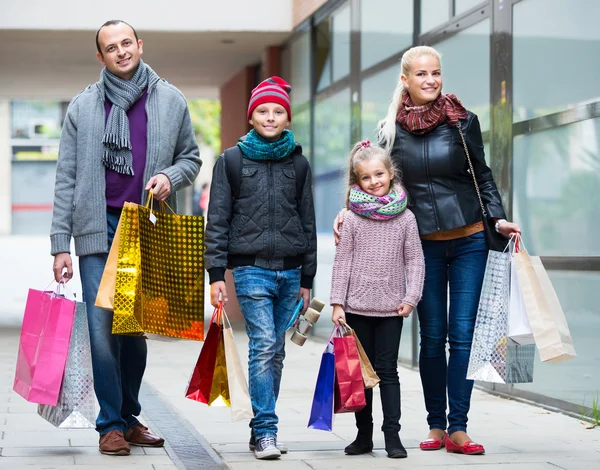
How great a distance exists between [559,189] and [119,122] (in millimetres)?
2876

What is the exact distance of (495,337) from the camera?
17.1 ft

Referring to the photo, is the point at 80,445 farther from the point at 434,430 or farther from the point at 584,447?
the point at 584,447

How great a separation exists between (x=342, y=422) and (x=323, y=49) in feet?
22.0

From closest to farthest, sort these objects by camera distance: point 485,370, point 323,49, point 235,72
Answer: point 485,370, point 323,49, point 235,72

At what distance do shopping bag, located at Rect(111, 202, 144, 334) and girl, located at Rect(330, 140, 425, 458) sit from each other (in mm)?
866

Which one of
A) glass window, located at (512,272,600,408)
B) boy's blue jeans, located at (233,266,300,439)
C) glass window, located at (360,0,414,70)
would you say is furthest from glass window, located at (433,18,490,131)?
boy's blue jeans, located at (233,266,300,439)

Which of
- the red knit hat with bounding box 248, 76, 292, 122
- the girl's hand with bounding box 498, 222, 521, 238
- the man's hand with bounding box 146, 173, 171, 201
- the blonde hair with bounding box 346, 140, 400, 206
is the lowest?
the girl's hand with bounding box 498, 222, 521, 238

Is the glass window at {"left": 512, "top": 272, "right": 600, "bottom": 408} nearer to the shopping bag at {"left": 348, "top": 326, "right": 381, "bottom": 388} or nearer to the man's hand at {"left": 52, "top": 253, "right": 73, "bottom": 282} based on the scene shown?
the shopping bag at {"left": 348, "top": 326, "right": 381, "bottom": 388}

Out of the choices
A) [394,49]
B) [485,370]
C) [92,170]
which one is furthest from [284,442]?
[394,49]

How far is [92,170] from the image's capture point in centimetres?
537

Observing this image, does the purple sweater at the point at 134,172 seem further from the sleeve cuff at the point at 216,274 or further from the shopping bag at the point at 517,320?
the shopping bag at the point at 517,320

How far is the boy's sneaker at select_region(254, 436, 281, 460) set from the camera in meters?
5.19

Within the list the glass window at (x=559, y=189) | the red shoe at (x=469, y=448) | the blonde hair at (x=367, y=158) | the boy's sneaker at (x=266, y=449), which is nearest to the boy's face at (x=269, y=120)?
the blonde hair at (x=367, y=158)

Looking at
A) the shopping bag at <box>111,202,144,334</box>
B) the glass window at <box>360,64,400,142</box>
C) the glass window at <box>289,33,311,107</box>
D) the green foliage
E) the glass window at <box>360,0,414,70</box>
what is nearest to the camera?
the shopping bag at <box>111,202,144,334</box>
